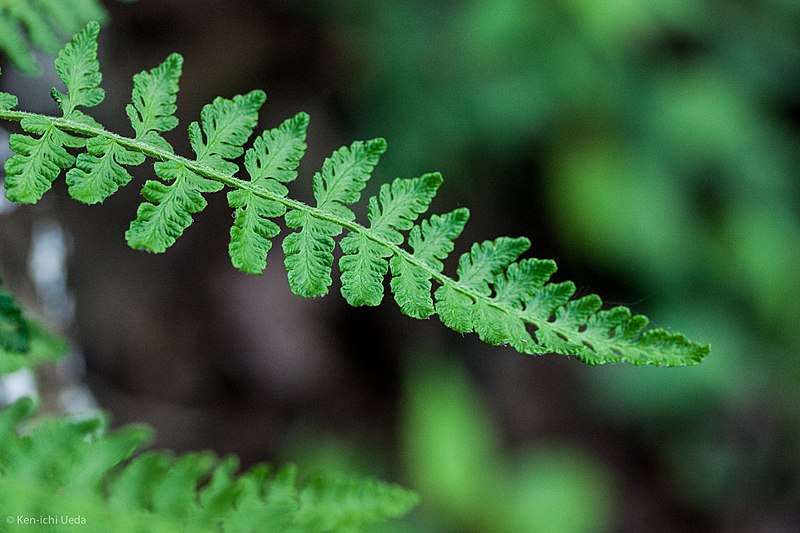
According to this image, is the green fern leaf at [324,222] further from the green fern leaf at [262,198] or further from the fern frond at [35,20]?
the fern frond at [35,20]

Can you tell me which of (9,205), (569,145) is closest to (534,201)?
(569,145)

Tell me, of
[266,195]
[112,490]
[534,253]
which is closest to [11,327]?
[112,490]

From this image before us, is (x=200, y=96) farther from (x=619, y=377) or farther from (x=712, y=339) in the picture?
(x=712, y=339)

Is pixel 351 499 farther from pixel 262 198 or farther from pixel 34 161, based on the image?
pixel 34 161

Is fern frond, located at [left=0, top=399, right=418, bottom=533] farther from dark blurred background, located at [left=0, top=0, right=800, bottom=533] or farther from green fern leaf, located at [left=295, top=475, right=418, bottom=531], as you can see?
dark blurred background, located at [left=0, top=0, right=800, bottom=533]

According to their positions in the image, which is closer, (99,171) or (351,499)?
(99,171)

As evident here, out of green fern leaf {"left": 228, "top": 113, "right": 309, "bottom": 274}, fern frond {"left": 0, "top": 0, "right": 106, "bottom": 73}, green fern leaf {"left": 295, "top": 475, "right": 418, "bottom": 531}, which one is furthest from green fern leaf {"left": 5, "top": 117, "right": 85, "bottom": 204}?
green fern leaf {"left": 295, "top": 475, "right": 418, "bottom": 531}
